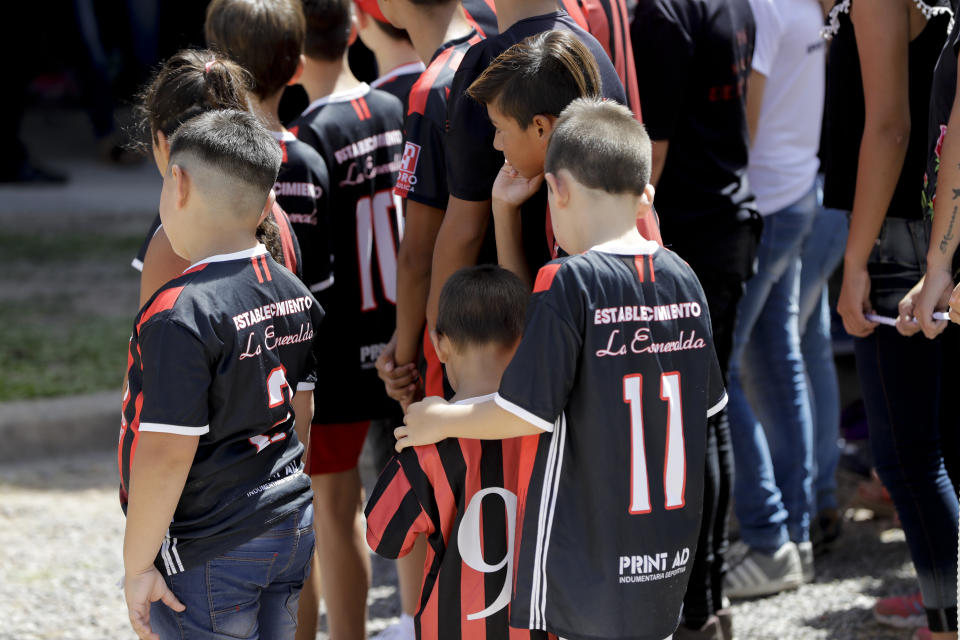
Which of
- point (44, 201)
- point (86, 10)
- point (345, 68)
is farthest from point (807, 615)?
point (86, 10)

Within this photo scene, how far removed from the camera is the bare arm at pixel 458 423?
201cm

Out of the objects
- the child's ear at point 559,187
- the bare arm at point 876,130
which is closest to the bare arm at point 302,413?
the child's ear at point 559,187

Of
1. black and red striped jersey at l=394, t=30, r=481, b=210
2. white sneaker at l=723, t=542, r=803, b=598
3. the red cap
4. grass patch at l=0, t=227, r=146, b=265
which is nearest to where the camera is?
black and red striped jersey at l=394, t=30, r=481, b=210

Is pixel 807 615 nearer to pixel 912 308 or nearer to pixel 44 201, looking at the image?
pixel 912 308

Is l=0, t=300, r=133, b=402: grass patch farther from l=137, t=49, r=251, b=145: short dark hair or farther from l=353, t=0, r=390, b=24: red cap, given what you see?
l=137, t=49, r=251, b=145: short dark hair

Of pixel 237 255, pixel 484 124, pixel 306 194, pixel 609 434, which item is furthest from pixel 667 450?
pixel 306 194

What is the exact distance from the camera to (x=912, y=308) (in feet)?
8.23

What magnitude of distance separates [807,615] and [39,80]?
11.0 metres

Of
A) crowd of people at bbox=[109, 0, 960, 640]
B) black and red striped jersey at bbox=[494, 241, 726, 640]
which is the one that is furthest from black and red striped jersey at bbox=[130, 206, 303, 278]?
black and red striped jersey at bbox=[494, 241, 726, 640]

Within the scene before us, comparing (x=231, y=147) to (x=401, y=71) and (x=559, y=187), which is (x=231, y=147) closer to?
(x=559, y=187)

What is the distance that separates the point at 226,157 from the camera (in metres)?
2.10

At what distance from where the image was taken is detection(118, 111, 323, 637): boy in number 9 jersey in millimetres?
1976

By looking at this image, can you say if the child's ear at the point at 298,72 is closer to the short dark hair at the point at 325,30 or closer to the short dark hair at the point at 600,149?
the short dark hair at the point at 325,30

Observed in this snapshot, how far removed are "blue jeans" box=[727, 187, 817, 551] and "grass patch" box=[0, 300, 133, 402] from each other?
126 inches
